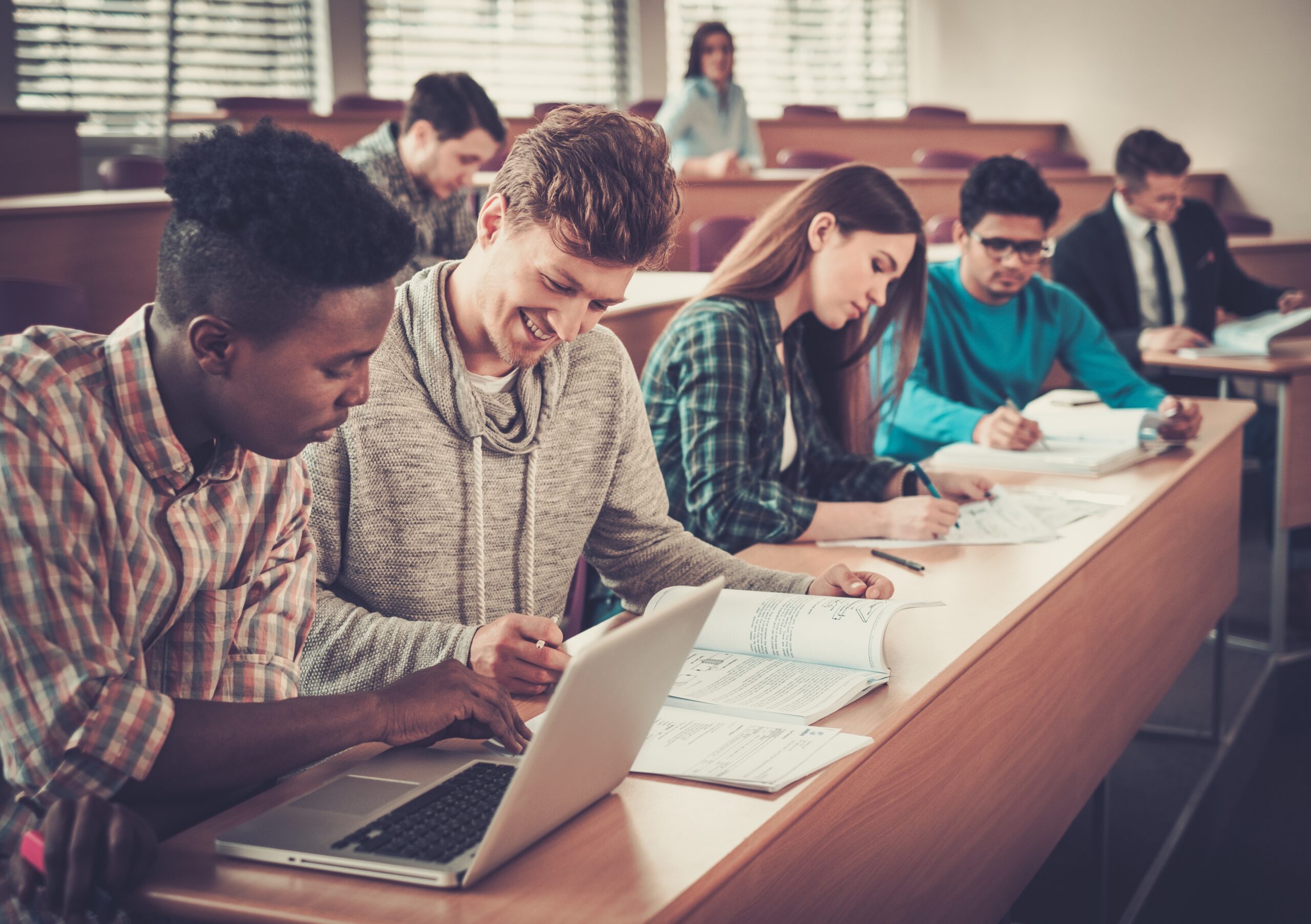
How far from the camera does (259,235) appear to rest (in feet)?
2.99

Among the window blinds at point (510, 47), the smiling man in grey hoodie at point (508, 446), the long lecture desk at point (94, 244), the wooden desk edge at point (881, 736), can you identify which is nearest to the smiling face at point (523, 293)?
the smiling man in grey hoodie at point (508, 446)

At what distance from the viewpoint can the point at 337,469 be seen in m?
1.29

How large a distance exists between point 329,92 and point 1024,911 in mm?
6408

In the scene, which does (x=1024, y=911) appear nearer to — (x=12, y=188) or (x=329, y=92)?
(x=12, y=188)

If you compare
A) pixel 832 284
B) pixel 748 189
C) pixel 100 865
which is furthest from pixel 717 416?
pixel 748 189

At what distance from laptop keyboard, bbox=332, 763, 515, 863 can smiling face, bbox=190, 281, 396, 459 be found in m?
0.29

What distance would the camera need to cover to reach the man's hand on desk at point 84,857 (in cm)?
78

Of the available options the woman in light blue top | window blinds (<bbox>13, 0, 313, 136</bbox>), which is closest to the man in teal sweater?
the woman in light blue top

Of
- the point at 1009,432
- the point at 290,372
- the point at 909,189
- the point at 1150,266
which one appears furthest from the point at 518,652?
the point at 909,189

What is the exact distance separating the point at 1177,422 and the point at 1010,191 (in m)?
0.60

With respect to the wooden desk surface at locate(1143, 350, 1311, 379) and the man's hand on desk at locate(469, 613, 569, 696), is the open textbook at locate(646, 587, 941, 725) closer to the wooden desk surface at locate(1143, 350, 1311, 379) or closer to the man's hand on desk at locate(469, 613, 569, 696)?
the man's hand on desk at locate(469, 613, 569, 696)

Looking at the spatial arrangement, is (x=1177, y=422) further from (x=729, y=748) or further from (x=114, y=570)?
(x=114, y=570)

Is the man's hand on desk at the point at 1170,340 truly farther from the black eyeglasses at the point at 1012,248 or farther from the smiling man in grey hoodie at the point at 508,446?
the smiling man in grey hoodie at the point at 508,446

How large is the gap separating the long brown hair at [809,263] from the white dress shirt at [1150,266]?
2014mm
